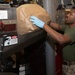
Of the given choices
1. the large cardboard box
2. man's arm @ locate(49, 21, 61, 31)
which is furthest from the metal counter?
man's arm @ locate(49, 21, 61, 31)

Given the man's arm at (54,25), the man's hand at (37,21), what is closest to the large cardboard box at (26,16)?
the man's hand at (37,21)

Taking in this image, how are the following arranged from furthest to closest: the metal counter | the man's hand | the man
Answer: the man, the man's hand, the metal counter

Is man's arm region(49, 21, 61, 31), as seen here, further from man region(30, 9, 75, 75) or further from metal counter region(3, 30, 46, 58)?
metal counter region(3, 30, 46, 58)

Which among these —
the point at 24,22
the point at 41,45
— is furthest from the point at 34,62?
the point at 24,22

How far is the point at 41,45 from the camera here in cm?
207

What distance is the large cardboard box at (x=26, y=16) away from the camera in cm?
152

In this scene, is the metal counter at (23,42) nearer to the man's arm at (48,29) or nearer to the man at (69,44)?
the man's arm at (48,29)

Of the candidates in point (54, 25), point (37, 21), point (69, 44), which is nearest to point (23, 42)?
point (37, 21)

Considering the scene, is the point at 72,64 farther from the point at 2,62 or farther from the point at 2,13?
the point at 2,13

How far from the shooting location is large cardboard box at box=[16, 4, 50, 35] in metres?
1.52

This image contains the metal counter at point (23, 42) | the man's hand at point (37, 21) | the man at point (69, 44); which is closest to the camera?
the metal counter at point (23, 42)

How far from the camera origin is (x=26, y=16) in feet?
4.99

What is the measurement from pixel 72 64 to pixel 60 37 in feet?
1.96

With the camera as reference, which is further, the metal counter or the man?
the man
